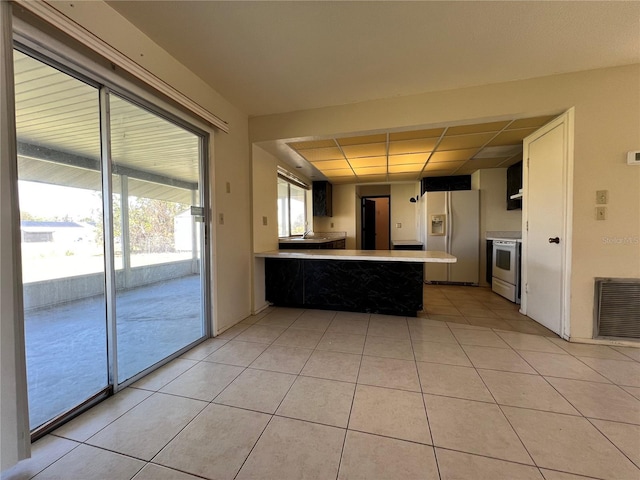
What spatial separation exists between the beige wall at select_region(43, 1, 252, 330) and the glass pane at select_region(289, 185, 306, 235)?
96.4 inches

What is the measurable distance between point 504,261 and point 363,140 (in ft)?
9.51

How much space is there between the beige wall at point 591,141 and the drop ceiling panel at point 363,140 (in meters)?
0.76

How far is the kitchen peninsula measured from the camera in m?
3.03

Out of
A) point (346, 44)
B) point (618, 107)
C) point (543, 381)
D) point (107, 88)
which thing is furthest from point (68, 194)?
point (618, 107)

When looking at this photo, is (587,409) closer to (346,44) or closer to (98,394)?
(346,44)

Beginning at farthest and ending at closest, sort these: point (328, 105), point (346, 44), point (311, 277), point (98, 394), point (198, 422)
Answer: point (311, 277) < point (328, 105) < point (346, 44) < point (98, 394) < point (198, 422)

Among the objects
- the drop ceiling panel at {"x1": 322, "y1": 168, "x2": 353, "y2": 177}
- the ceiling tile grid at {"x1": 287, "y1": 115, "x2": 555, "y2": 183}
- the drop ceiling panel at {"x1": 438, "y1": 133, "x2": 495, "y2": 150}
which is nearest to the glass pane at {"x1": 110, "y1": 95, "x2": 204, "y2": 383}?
the ceiling tile grid at {"x1": 287, "y1": 115, "x2": 555, "y2": 183}

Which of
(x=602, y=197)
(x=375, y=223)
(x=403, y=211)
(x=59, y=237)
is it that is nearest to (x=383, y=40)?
(x=602, y=197)

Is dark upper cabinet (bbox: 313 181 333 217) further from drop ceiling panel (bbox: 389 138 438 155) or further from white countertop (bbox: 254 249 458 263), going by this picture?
white countertop (bbox: 254 249 458 263)

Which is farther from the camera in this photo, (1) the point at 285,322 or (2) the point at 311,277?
(2) the point at 311,277

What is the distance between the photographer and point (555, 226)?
256 cm

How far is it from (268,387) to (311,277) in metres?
1.75

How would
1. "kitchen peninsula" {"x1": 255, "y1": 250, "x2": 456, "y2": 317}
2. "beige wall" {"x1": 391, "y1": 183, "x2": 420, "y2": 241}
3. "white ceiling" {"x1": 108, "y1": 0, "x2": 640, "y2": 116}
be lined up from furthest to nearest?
"beige wall" {"x1": 391, "y1": 183, "x2": 420, "y2": 241}
"kitchen peninsula" {"x1": 255, "y1": 250, "x2": 456, "y2": 317}
"white ceiling" {"x1": 108, "y1": 0, "x2": 640, "y2": 116}

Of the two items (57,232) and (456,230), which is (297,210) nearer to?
(456,230)
